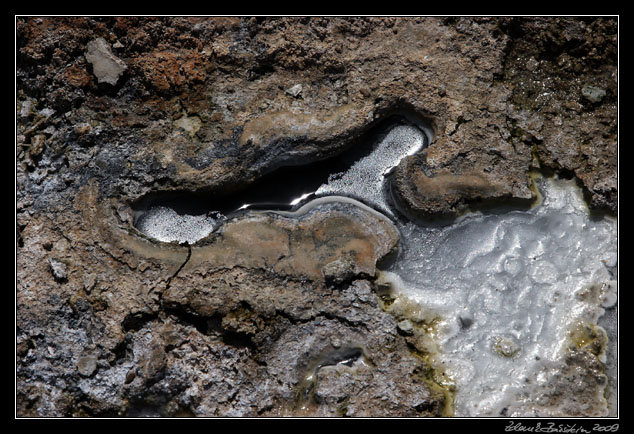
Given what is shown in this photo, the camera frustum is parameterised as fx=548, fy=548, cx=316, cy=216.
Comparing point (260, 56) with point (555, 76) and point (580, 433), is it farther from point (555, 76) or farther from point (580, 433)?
point (580, 433)

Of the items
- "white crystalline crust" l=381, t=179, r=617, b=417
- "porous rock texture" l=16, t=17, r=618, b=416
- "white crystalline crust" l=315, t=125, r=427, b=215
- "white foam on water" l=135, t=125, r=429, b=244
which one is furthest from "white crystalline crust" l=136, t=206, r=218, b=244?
"white crystalline crust" l=381, t=179, r=617, b=417

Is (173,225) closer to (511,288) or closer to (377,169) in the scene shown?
(377,169)

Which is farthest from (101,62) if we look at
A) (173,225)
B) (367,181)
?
(367,181)

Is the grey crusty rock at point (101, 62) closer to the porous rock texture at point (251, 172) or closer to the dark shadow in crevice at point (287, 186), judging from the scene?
the porous rock texture at point (251, 172)

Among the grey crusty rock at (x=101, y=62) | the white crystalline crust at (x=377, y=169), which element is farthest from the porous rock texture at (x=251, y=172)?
the white crystalline crust at (x=377, y=169)

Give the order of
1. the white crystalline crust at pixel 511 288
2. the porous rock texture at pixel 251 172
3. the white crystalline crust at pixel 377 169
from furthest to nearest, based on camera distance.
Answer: the white crystalline crust at pixel 377 169 → the white crystalline crust at pixel 511 288 → the porous rock texture at pixel 251 172

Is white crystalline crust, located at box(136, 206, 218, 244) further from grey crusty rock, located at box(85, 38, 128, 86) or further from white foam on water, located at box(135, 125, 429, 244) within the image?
grey crusty rock, located at box(85, 38, 128, 86)
